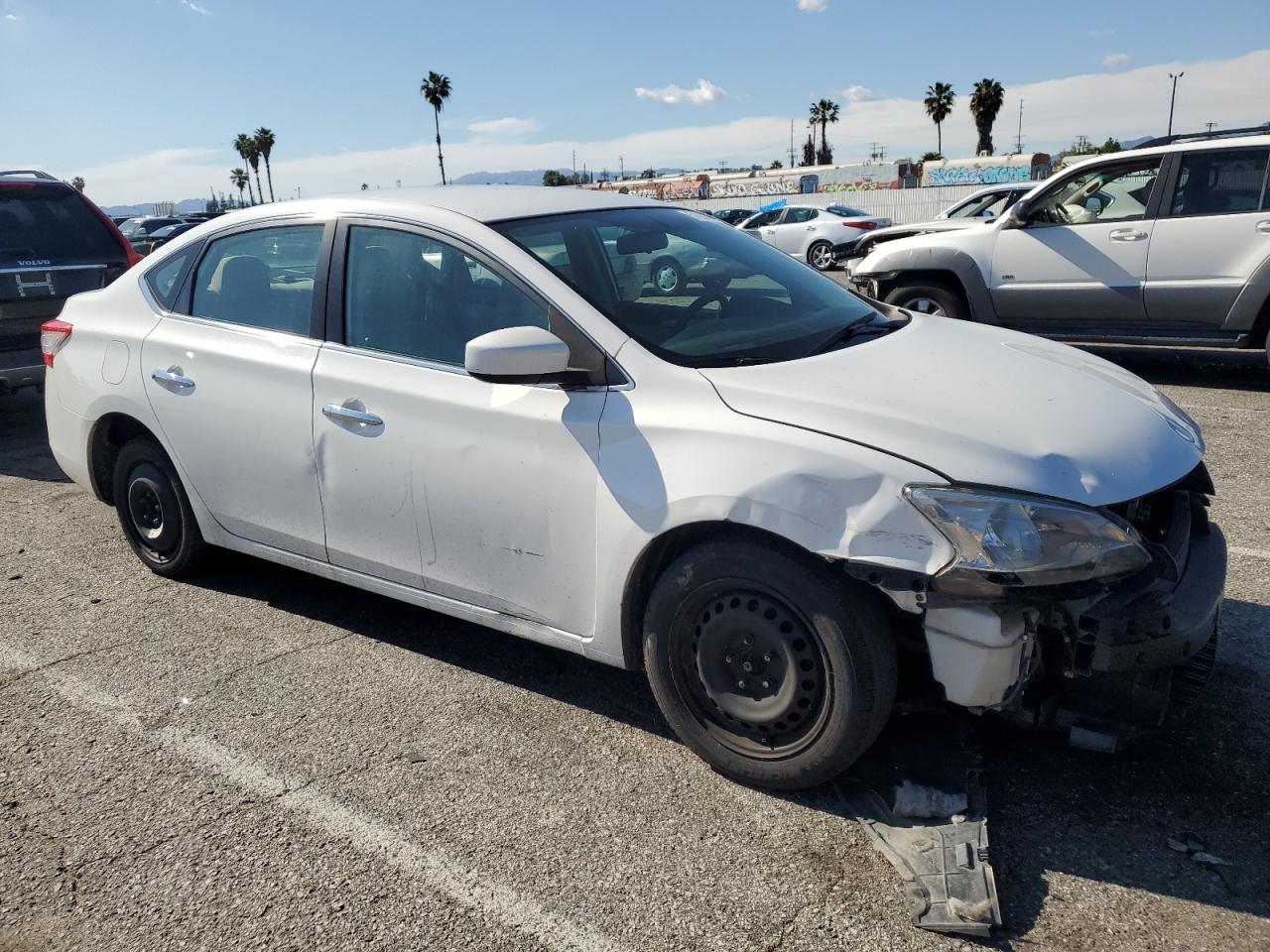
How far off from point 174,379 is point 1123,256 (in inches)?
279

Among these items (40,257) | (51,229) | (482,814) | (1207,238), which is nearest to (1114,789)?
(482,814)

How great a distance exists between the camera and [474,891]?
101 inches

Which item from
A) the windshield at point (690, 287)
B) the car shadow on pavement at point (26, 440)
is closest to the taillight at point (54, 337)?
the car shadow on pavement at point (26, 440)

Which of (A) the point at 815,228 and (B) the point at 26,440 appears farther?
(A) the point at 815,228

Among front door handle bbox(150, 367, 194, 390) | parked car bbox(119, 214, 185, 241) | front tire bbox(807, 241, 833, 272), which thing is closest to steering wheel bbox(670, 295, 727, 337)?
front door handle bbox(150, 367, 194, 390)

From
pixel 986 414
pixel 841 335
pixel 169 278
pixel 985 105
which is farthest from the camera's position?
pixel 985 105

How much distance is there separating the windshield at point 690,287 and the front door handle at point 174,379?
62.9 inches

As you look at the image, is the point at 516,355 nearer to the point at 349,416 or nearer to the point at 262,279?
the point at 349,416

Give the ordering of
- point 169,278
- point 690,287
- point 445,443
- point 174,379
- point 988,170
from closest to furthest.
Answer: point 445,443
point 690,287
point 174,379
point 169,278
point 988,170

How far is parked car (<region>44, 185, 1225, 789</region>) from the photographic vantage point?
257 centimetres

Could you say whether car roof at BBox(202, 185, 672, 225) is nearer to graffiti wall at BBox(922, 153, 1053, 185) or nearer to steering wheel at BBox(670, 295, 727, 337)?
steering wheel at BBox(670, 295, 727, 337)

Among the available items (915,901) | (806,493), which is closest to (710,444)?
(806,493)

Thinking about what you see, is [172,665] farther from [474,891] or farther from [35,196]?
[35,196]

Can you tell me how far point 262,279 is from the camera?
13.5ft
